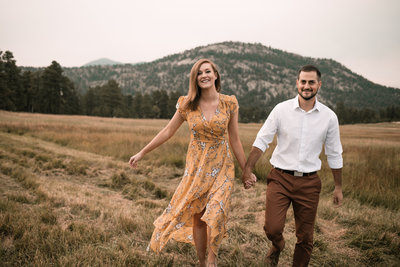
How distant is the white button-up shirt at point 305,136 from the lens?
2762 millimetres

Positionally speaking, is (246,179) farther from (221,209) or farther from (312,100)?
(312,100)

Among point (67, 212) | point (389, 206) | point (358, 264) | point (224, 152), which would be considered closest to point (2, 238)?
point (67, 212)

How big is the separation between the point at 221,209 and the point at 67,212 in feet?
10.1

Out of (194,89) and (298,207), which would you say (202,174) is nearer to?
(194,89)

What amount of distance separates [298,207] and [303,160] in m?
0.54

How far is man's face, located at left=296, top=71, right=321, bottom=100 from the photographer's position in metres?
2.72

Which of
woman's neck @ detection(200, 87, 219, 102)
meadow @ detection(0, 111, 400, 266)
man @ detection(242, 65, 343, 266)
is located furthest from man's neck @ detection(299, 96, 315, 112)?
meadow @ detection(0, 111, 400, 266)

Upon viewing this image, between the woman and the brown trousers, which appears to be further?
the woman

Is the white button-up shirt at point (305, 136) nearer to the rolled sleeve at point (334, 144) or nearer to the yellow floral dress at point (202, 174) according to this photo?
the rolled sleeve at point (334, 144)

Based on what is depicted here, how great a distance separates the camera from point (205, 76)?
9.66ft

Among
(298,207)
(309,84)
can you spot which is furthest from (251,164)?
(309,84)

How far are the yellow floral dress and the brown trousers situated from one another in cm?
53

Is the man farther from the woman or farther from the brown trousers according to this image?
the woman

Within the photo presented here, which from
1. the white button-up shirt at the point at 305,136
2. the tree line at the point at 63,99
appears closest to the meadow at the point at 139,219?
the white button-up shirt at the point at 305,136
